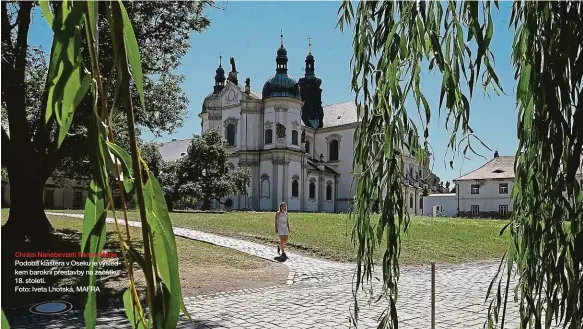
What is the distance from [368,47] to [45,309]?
635cm

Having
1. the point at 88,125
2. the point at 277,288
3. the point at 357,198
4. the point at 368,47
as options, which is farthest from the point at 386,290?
the point at 277,288

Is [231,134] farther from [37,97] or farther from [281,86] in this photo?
[37,97]

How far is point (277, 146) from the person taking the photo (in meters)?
43.1

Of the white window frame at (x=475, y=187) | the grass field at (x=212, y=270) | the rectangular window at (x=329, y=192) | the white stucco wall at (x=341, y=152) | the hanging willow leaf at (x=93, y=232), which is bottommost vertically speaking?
A: the grass field at (x=212, y=270)

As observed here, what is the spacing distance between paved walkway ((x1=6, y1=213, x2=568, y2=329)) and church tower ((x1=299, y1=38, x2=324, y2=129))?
136ft

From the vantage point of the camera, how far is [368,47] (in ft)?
7.49

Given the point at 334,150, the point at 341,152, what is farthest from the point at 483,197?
the point at 334,150

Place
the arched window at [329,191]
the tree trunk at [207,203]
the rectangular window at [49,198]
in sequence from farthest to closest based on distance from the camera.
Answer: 1. the arched window at [329,191]
2. the rectangular window at [49,198]
3. the tree trunk at [207,203]

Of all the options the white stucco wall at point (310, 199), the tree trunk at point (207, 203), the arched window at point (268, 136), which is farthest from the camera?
the white stucco wall at point (310, 199)

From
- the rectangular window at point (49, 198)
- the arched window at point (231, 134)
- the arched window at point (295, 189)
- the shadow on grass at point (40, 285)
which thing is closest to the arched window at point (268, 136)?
the arched window at point (231, 134)

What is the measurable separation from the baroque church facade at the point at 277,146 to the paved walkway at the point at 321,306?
30.5 metres

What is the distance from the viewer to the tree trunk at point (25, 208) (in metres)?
11.0

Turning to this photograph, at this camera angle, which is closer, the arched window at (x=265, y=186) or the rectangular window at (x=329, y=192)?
the arched window at (x=265, y=186)

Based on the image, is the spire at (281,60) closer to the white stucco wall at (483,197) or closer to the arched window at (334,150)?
the arched window at (334,150)
